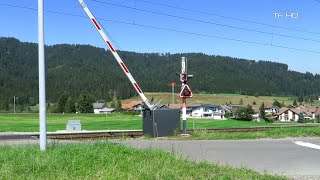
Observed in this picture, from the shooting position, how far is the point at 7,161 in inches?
344

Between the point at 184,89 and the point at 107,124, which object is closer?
the point at 184,89

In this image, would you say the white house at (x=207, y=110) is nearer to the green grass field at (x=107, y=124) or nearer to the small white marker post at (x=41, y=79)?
the green grass field at (x=107, y=124)

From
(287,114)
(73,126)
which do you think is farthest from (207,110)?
(73,126)

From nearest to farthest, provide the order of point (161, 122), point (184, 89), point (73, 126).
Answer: point (161, 122)
point (184, 89)
point (73, 126)

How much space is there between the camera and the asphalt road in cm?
930

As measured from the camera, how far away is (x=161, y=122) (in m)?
18.6

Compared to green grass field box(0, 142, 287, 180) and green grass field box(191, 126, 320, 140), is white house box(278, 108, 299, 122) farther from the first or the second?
green grass field box(0, 142, 287, 180)

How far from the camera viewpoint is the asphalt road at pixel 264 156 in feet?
30.5

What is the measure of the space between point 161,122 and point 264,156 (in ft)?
24.5

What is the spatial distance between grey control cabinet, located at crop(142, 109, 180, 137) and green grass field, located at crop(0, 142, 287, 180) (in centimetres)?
829

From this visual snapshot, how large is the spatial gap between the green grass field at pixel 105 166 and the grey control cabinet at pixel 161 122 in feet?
27.2

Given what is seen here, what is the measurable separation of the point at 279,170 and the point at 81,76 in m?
192

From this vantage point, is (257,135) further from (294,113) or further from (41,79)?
(294,113)

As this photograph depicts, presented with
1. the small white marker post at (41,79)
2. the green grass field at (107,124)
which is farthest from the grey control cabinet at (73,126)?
the small white marker post at (41,79)
